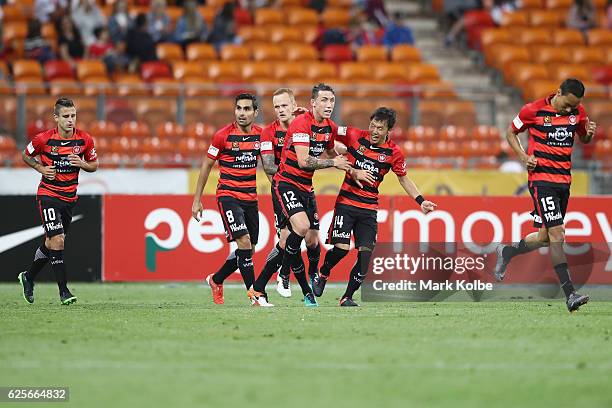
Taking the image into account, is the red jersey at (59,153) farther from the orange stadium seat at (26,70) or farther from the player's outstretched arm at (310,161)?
the orange stadium seat at (26,70)

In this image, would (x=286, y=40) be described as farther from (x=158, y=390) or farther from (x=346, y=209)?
(x=158, y=390)

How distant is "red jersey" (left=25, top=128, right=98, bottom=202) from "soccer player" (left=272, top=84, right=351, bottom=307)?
7.21 feet

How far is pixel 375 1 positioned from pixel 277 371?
19679 mm

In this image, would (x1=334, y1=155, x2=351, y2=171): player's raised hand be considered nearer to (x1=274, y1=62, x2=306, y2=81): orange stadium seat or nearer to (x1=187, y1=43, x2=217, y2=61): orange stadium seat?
(x1=274, y1=62, x2=306, y2=81): orange stadium seat

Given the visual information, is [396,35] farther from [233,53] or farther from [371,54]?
[233,53]

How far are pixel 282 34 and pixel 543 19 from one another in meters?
6.54

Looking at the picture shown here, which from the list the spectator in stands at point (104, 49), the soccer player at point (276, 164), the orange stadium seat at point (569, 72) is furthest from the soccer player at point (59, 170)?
the orange stadium seat at point (569, 72)

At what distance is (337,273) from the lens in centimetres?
1814

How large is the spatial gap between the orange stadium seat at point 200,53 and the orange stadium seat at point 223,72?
0.62m

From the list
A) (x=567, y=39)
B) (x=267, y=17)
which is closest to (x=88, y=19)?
(x=267, y=17)

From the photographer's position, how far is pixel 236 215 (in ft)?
42.0

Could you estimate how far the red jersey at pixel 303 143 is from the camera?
485 inches

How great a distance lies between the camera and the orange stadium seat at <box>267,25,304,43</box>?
25.7m

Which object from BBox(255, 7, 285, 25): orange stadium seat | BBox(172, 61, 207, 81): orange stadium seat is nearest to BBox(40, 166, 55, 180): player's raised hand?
BBox(172, 61, 207, 81): orange stadium seat
